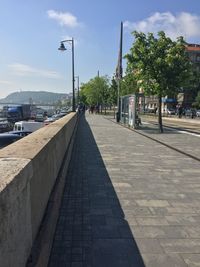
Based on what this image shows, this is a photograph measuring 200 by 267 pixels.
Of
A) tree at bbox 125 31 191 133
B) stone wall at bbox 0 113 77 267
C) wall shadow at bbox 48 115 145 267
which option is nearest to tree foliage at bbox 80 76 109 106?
tree at bbox 125 31 191 133

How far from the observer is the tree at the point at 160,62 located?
23.4 m

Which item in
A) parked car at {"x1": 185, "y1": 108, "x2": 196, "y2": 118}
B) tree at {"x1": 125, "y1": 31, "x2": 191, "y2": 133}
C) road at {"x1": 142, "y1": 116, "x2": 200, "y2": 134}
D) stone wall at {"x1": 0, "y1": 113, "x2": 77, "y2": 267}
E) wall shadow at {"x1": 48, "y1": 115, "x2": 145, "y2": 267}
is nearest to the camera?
stone wall at {"x1": 0, "y1": 113, "x2": 77, "y2": 267}

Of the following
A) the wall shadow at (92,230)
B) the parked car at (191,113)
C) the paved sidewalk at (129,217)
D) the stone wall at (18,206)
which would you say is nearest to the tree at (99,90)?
the parked car at (191,113)

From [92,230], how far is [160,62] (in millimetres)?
18803

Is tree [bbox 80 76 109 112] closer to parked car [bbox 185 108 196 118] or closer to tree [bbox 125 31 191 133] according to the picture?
parked car [bbox 185 108 196 118]

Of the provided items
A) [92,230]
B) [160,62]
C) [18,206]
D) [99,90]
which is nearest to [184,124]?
[160,62]

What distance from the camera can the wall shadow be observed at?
442 centimetres

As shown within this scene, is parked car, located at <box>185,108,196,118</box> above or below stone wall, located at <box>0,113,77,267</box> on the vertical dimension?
below

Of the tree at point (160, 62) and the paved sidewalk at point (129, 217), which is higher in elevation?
the tree at point (160, 62)

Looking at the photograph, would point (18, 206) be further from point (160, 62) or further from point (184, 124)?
point (184, 124)

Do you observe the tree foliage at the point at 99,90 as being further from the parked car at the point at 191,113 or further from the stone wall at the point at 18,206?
the stone wall at the point at 18,206

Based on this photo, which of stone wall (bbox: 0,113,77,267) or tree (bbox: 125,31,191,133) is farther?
tree (bbox: 125,31,191,133)

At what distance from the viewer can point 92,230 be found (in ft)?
17.7

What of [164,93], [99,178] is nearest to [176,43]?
[164,93]
